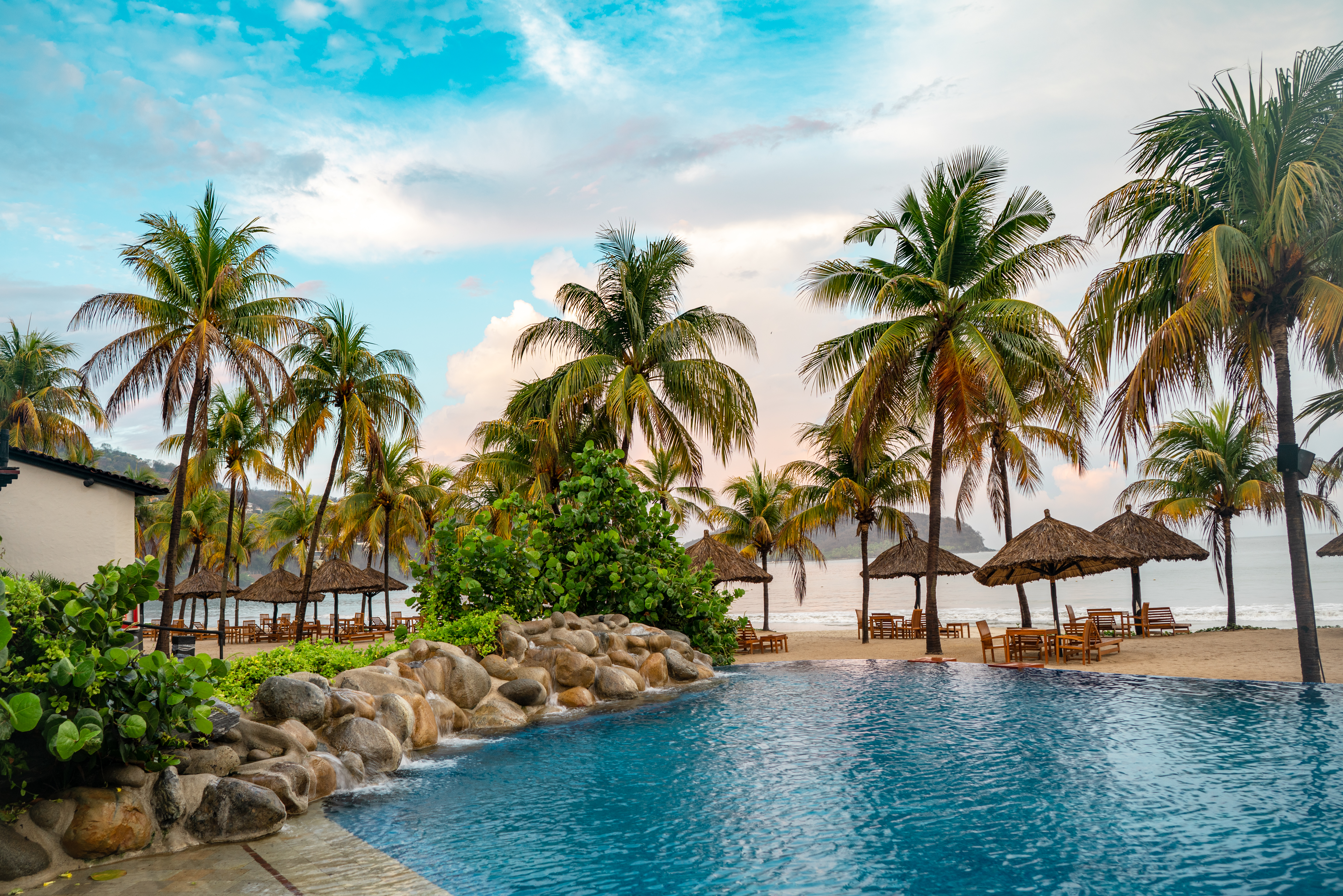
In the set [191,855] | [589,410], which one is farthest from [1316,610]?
[191,855]

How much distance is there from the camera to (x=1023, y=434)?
23.2 metres

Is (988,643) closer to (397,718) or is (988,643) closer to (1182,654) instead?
(1182,654)

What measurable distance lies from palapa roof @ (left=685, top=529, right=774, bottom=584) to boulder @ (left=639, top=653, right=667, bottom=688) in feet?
27.9

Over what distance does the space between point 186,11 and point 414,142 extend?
443 cm

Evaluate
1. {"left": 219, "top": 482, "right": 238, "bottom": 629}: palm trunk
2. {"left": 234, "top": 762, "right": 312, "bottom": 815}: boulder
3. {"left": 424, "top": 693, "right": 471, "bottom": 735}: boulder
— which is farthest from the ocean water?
{"left": 219, "top": 482, "right": 238, "bottom": 629}: palm trunk

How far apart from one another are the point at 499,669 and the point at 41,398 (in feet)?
77.8

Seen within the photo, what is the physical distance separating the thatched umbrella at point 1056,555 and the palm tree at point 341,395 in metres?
17.0

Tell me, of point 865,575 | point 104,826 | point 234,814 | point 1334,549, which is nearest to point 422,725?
point 234,814

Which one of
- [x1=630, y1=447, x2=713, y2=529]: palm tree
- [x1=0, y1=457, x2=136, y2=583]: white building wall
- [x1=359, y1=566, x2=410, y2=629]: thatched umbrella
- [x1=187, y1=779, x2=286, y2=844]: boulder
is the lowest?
[x1=187, y1=779, x2=286, y2=844]: boulder

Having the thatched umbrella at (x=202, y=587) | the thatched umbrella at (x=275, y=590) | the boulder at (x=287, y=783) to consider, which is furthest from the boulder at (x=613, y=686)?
the thatched umbrella at (x=202, y=587)

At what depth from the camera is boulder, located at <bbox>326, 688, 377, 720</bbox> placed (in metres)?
8.86

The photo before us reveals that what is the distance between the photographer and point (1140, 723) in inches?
393

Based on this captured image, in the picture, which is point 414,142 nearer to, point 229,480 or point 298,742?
point 298,742

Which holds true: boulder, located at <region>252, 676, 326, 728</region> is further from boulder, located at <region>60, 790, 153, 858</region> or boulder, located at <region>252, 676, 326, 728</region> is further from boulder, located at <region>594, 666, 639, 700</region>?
boulder, located at <region>594, 666, 639, 700</region>
